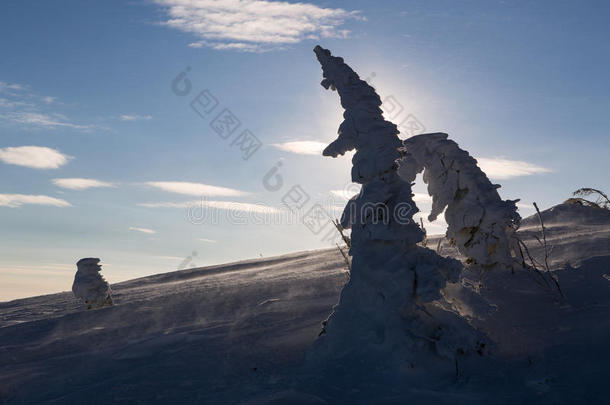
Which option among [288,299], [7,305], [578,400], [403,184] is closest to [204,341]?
[288,299]

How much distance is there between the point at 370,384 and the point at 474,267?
2852 millimetres

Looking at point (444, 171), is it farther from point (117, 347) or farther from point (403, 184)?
point (117, 347)

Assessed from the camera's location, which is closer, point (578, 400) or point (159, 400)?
point (578, 400)

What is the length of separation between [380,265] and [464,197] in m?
2.02

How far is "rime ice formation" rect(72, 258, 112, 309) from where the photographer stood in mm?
11109

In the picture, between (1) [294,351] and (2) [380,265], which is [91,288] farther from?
(2) [380,265]

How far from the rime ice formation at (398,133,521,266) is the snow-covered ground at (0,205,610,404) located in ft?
1.27

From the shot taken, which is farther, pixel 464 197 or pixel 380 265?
pixel 464 197

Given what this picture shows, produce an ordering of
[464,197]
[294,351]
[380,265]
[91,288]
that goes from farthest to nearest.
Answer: [91,288] < [464,197] < [294,351] < [380,265]

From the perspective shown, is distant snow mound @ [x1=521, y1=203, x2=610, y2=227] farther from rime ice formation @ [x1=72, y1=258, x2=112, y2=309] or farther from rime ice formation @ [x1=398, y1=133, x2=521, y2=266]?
rime ice formation @ [x1=72, y1=258, x2=112, y2=309]

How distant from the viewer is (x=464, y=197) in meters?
6.09

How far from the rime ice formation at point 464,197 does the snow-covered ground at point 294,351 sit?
1.27ft

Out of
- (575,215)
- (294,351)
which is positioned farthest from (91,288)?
(575,215)

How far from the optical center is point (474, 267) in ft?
20.6
